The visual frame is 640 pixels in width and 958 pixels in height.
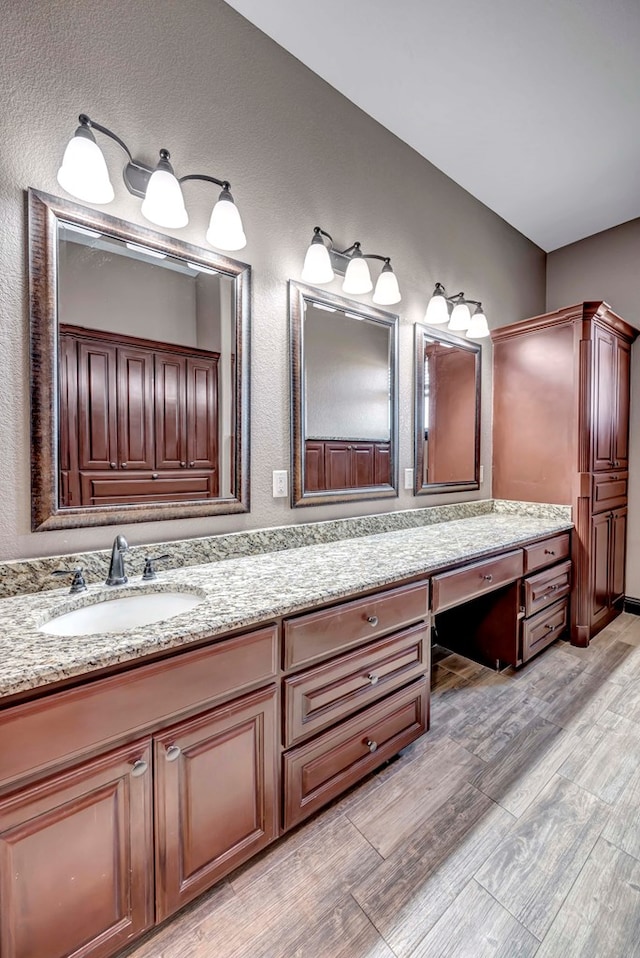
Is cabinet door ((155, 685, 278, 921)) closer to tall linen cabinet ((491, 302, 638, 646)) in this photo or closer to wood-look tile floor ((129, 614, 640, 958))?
wood-look tile floor ((129, 614, 640, 958))

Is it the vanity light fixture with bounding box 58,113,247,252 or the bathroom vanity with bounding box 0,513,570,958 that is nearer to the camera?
the bathroom vanity with bounding box 0,513,570,958

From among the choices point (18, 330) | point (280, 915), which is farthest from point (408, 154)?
point (280, 915)

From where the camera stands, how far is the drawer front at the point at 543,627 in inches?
88.4

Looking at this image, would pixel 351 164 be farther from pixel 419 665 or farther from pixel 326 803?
pixel 326 803

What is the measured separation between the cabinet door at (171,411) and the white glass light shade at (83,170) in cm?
50

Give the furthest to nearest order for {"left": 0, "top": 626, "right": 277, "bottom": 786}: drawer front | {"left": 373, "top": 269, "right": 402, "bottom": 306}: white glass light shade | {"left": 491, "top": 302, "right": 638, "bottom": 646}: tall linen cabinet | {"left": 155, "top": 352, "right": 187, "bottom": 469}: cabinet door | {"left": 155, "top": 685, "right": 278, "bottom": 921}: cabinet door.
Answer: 1. {"left": 491, "top": 302, "right": 638, "bottom": 646}: tall linen cabinet
2. {"left": 373, "top": 269, "right": 402, "bottom": 306}: white glass light shade
3. {"left": 155, "top": 352, "right": 187, "bottom": 469}: cabinet door
4. {"left": 155, "top": 685, "right": 278, "bottom": 921}: cabinet door
5. {"left": 0, "top": 626, "right": 277, "bottom": 786}: drawer front

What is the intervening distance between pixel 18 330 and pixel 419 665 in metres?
1.78

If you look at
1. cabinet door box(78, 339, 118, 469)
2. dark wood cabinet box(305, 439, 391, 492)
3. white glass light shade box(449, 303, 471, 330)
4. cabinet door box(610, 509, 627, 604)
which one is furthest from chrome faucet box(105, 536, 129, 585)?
cabinet door box(610, 509, 627, 604)

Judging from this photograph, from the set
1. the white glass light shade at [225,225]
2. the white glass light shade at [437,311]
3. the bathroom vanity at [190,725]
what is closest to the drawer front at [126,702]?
the bathroom vanity at [190,725]

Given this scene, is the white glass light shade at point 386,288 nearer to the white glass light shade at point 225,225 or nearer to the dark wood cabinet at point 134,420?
the white glass light shade at point 225,225

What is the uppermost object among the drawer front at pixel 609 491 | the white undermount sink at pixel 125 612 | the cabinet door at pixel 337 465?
the cabinet door at pixel 337 465

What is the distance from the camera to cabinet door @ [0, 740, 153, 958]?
79 centimetres

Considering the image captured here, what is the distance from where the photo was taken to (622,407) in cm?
290

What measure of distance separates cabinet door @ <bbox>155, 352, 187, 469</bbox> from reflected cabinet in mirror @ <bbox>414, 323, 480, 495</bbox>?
1.36 metres
